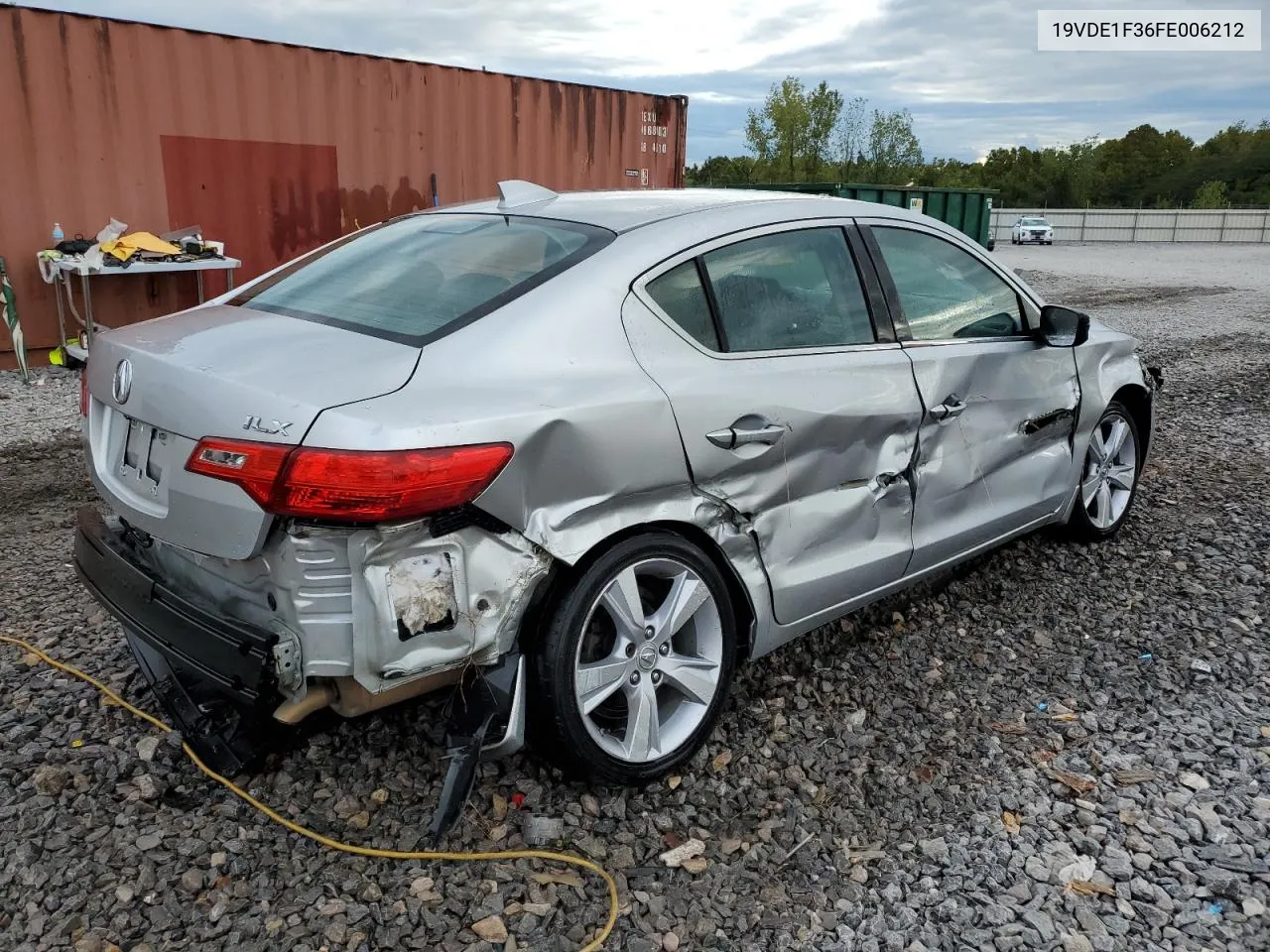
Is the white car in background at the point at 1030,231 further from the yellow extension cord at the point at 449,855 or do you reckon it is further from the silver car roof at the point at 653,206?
the yellow extension cord at the point at 449,855

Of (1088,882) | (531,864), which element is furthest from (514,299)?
(1088,882)

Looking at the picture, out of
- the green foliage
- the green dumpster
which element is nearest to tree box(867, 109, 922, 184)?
the green foliage

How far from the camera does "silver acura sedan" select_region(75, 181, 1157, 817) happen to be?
86.8 inches

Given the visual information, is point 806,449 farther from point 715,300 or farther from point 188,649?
point 188,649

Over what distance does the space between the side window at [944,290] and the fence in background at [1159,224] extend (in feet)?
136

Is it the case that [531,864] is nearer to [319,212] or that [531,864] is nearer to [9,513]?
[9,513]

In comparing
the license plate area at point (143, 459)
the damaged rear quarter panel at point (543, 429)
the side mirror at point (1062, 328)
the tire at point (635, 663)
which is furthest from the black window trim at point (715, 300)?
the license plate area at point (143, 459)

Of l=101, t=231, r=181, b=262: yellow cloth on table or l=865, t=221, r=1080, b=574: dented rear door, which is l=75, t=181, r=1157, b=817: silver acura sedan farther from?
l=101, t=231, r=181, b=262: yellow cloth on table

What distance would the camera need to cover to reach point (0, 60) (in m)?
8.06

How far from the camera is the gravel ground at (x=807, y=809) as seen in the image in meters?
2.29

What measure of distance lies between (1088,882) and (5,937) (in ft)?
8.19

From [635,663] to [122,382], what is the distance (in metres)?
1.51

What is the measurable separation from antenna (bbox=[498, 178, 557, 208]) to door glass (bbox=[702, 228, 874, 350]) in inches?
28.3

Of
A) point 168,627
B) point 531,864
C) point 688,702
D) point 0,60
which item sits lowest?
point 531,864
